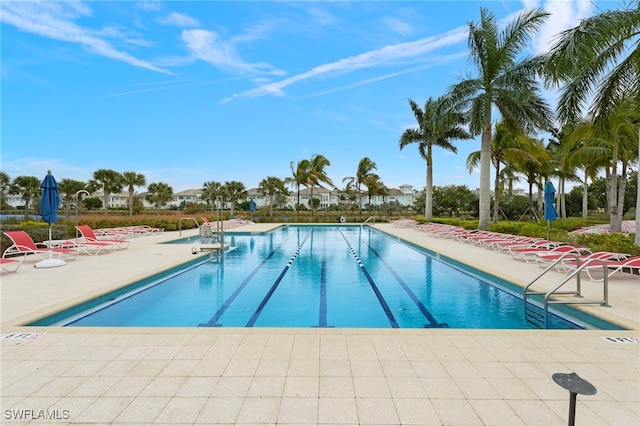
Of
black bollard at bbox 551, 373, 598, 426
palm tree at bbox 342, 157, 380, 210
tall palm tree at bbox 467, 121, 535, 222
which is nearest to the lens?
black bollard at bbox 551, 373, 598, 426

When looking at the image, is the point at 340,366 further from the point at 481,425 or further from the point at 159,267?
the point at 159,267

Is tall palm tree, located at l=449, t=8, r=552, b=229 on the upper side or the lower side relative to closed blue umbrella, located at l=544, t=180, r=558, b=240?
upper

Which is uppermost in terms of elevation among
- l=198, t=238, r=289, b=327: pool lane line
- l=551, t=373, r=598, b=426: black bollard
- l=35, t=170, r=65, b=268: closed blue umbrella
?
l=35, t=170, r=65, b=268: closed blue umbrella

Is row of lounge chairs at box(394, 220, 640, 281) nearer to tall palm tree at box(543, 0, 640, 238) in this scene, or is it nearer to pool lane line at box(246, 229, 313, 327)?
tall palm tree at box(543, 0, 640, 238)

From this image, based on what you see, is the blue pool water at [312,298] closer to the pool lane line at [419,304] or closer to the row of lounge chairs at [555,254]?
the pool lane line at [419,304]

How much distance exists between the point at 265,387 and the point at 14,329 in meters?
3.50

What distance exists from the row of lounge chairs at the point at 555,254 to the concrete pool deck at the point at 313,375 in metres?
1.83

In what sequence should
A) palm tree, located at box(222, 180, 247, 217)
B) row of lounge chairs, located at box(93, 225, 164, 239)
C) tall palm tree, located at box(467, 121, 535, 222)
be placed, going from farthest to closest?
palm tree, located at box(222, 180, 247, 217), tall palm tree, located at box(467, 121, 535, 222), row of lounge chairs, located at box(93, 225, 164, 239)

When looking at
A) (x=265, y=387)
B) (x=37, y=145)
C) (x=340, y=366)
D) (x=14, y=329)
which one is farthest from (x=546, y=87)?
(x=37, y=145)

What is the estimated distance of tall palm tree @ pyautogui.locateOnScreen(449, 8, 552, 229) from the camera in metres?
14.4

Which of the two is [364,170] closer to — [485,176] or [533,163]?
[533,163]

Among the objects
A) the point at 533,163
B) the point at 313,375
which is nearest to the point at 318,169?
the point at 533,163

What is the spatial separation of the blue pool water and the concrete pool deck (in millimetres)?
1292

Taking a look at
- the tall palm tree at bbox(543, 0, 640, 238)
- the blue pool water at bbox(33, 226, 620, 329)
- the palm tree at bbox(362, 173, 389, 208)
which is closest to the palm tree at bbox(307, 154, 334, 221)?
the palm tree at bbox(362, 173, 389, 208)
